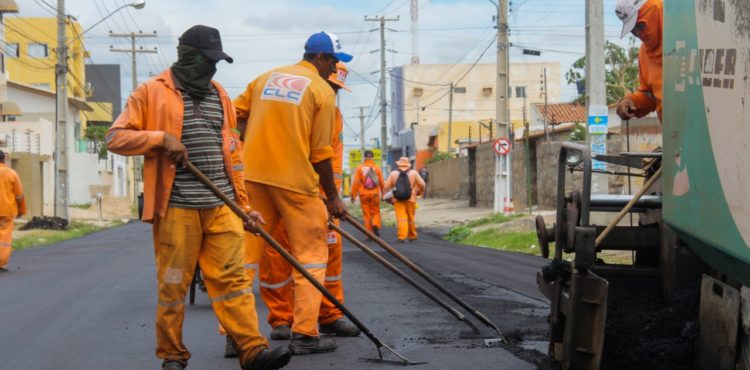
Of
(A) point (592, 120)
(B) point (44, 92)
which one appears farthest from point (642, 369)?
(B) point (44, 92)

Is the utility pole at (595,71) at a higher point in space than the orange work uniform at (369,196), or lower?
higher

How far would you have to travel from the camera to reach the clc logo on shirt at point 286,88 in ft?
22.5

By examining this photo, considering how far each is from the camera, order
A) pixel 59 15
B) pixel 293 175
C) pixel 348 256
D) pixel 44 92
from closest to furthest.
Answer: pixel 293 175 < pixel 348 256 < pixel 59 15 < pixel 44 92

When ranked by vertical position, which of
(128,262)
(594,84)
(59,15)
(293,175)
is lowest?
(128,262)

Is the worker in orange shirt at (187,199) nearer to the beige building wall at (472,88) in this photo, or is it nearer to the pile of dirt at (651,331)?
the pile of dirt at (651,331)

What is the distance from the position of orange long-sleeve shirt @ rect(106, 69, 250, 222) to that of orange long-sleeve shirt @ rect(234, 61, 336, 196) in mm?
1031

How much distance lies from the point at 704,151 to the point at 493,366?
8.96 ft

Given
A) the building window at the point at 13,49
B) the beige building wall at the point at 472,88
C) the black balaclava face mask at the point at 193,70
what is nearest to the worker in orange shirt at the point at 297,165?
the black balaclava face mask at the point at 193,70

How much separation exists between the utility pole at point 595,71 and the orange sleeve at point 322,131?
1254 centimetres

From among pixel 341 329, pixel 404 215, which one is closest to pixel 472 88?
pixel 404 215

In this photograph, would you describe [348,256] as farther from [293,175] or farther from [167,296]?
[167,296]

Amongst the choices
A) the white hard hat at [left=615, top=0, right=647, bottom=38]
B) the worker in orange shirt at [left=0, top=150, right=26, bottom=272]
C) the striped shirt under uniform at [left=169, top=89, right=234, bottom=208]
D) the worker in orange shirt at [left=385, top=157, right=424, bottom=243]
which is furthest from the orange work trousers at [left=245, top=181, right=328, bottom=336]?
the worker in orange shirt at [left=385, top=157, right=424, bottom=243]

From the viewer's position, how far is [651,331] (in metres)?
5.78

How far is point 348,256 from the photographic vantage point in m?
16.3
